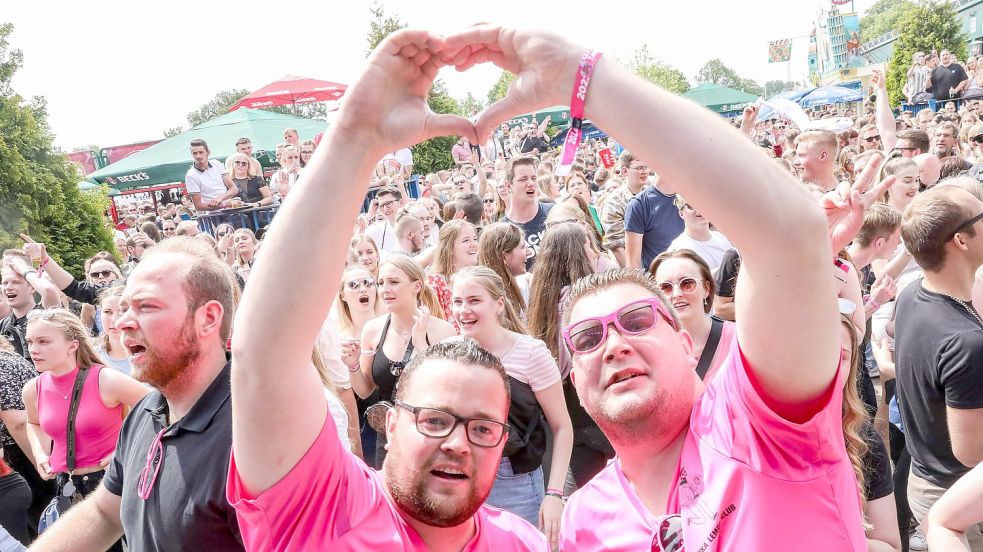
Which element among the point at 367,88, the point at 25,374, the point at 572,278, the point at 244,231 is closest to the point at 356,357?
the point at 572,278

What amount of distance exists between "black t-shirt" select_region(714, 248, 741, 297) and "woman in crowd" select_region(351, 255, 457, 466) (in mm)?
1650

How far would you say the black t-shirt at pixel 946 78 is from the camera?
13.5m

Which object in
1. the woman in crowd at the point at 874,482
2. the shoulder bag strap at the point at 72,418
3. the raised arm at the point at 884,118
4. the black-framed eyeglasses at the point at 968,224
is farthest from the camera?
the raised arm at the point at 884,118

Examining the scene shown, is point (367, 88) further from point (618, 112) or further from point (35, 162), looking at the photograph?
point (35, 162)

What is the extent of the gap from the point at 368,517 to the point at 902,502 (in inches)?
133

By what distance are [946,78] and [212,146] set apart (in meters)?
15.4

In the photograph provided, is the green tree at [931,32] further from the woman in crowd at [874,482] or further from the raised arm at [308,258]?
the raised arm at [308,258]

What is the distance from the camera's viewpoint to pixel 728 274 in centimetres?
406

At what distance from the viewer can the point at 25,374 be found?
4727mm

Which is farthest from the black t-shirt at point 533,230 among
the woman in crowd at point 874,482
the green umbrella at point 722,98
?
the green umbrella at point 722,98

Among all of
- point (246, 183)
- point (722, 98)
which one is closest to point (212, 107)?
point (722, 98)

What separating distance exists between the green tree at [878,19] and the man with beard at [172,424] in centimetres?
12282

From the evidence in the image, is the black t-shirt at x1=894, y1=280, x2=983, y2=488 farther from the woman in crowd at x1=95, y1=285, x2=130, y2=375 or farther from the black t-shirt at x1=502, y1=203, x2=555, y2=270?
the woman in crowd at x1=95, y1=285, x2=130, y2=375

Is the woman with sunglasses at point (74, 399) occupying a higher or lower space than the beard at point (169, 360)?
lower
